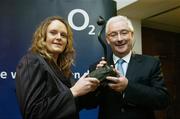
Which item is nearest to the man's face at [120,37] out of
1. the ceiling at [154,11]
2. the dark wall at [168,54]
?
the ceiling at [154,11]

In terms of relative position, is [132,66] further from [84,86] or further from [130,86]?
[84,86]

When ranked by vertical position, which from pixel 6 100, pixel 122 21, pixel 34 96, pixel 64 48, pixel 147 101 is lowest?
pixel 6 100

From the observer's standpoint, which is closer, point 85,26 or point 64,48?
point 64,48

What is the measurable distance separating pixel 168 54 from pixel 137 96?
2.64 metres

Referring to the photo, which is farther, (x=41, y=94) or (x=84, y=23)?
(x=84, y=23)

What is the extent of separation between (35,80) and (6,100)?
1.00 meters

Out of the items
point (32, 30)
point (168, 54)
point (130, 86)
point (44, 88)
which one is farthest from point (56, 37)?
point (168, 54)

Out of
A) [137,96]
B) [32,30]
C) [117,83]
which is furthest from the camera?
[32,30]

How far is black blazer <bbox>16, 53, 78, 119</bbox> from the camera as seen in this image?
1233 mm

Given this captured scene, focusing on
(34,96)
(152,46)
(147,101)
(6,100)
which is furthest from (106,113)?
(152,46)

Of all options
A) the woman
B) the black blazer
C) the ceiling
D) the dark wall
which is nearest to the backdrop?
the ceiling

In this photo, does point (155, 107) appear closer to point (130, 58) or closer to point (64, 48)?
point (130, 58)

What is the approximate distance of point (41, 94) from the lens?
1.25 m

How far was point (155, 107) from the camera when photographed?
5.08 ft
